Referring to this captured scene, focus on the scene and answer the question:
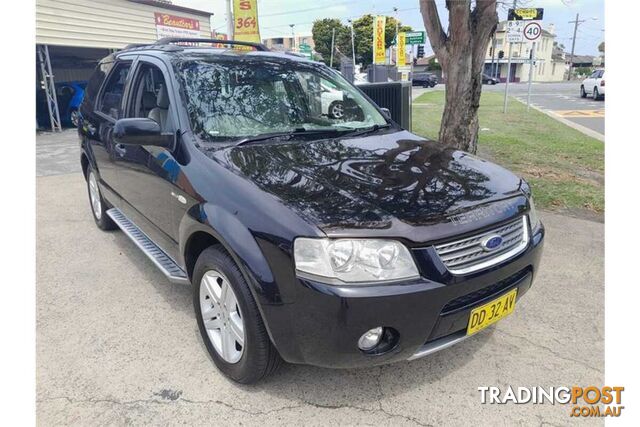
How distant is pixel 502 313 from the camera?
2.46 metres

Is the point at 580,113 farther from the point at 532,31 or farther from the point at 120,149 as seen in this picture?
the point at 120,149

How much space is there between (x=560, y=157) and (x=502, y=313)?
7219 mm

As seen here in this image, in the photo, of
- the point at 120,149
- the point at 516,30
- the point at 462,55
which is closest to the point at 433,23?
the point at 462,55

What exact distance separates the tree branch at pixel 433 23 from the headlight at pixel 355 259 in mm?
4600

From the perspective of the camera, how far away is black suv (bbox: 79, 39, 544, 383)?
6.73 feet

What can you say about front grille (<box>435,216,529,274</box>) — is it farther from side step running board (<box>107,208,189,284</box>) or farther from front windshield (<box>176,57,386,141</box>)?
side step running board (<box>107,208,189,284</box>)

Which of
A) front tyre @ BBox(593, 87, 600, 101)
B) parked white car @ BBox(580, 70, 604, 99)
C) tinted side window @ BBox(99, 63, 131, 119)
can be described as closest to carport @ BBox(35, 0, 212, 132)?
tinted side window @ BBox(99, 63, 131, 119)

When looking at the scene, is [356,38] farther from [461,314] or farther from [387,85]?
[461,314]

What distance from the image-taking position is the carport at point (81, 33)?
12.3 m

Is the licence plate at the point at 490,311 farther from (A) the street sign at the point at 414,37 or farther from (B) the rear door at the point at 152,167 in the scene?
(A) the street sign at the point at 414,37

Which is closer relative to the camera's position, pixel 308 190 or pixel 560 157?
pixel 308 190

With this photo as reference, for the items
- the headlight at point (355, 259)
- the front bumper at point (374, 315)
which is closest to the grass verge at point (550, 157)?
the front bumper at point (374, 315)

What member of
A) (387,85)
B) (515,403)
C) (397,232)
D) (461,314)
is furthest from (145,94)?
(387,85)
